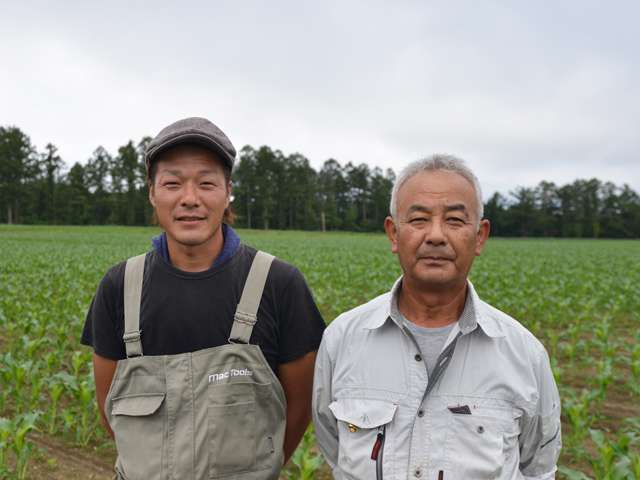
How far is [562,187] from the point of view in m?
92.7

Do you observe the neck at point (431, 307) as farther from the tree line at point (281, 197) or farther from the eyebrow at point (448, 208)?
the tree line at point (281, 197)

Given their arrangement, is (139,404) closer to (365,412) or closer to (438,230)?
(365,412)

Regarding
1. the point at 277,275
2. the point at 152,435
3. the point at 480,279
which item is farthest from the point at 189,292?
the point at 480,279

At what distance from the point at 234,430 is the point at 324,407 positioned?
1.09 feet

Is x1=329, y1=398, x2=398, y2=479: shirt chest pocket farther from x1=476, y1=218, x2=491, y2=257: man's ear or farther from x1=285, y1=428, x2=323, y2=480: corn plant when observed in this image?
x1=285, y1=428, x2=323, y2=480: corn plant

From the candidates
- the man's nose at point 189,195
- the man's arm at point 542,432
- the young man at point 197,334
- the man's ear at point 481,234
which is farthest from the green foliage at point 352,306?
the man's nose at point 189,195

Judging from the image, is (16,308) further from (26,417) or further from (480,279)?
(480,279)

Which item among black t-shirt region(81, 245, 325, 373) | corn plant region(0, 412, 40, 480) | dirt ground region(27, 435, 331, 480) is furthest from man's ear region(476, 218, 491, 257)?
corn plant region(0, 412, 40, 480)

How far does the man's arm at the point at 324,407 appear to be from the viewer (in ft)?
6.02

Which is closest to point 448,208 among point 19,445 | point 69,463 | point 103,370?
point 103,370

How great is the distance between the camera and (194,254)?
6.28 feet

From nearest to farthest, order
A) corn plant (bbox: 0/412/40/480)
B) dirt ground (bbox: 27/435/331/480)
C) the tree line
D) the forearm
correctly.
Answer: the forearm, corn plant (bbox: 0/412/40/480), dirt ground (bbox: 27/435/331/480), the tree line

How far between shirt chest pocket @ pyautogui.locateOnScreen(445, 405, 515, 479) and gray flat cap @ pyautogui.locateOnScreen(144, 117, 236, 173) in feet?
Result: 3.86

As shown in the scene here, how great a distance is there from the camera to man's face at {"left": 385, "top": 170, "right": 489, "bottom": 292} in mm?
1686
